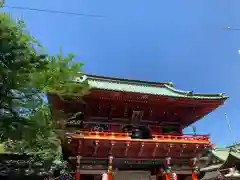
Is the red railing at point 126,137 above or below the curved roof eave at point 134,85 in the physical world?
below

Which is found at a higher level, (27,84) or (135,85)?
(135,85)

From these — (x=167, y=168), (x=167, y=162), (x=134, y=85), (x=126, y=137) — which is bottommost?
(x=167, y=168)

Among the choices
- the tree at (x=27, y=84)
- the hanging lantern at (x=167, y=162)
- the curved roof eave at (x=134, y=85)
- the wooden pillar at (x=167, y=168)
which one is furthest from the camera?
the curved roof eave at (x=134, y=85)

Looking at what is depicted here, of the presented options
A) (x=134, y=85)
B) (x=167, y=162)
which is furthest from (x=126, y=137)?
(x=134, y=85)

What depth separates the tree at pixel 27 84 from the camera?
10562 mm

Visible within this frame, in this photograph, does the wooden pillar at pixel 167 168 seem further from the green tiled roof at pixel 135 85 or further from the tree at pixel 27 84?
the tree at pixel 27 84

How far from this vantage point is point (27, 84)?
1125cm

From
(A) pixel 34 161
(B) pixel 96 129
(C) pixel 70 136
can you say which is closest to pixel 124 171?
(B) pixel 96 129

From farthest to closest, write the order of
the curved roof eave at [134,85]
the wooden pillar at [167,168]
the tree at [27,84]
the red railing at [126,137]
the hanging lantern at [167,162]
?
the curved roof eave at [134,85] < the hanging lantern at [167,162] < the wooden pillar at [167,168] < the red railing at [126,137] < the tree at [27,84]

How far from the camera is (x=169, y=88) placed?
80.4ft

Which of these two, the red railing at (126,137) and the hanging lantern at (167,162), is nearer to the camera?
the red railing at (126,137)

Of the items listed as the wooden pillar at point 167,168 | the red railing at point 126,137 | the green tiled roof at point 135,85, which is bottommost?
Answer: the wooden pillar at point 167,168

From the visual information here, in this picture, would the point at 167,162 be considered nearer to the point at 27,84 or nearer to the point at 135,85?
the point at 135,85

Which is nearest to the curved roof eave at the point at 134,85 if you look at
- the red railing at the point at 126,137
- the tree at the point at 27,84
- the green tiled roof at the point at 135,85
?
the green tiled roof at the point at 135,85
